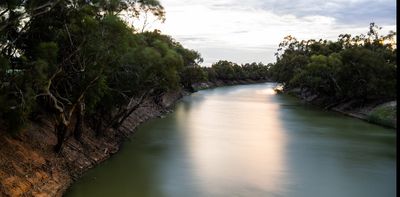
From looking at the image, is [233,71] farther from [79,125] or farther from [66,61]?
[66,61]

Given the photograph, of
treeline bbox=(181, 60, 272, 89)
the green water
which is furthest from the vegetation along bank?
treeline bbox=(181, 60, 272, 89)

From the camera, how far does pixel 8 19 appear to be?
1431cm

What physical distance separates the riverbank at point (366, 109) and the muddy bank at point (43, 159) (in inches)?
885

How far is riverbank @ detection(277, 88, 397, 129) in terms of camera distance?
3803 cm

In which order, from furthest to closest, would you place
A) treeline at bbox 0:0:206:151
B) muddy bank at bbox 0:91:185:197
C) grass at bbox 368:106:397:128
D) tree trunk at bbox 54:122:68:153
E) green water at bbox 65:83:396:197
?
grass at bbox 368:106:397:128 → tree trunk at bbox 54:122:68:153 → green water at bbox 65:83:396:197 → muddy bank at bbox 0:91:185:197 → treeline at bbox 0:0:206:151

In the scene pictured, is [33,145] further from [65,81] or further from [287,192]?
[287,192]

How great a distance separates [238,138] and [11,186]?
1867 cm

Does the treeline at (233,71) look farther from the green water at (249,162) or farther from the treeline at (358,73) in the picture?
the green water at (249,162)

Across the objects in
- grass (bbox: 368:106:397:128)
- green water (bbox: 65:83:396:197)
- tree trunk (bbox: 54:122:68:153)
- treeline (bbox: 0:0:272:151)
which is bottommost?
green water (bbox: 65:83:396:197)

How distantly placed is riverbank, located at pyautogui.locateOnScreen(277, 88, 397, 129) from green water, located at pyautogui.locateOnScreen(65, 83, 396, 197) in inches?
43.3

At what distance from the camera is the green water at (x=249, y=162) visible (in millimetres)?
18672

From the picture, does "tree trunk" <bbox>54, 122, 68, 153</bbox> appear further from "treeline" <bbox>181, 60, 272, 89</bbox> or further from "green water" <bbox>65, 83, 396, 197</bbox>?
"treeline" <bbox>181, 60, 272, 89</bbox>

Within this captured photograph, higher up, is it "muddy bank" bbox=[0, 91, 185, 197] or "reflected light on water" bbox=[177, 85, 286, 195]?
"muddy bank" bbox=[0, 91, 185, 197]

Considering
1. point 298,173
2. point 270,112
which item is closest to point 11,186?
point 298,173
